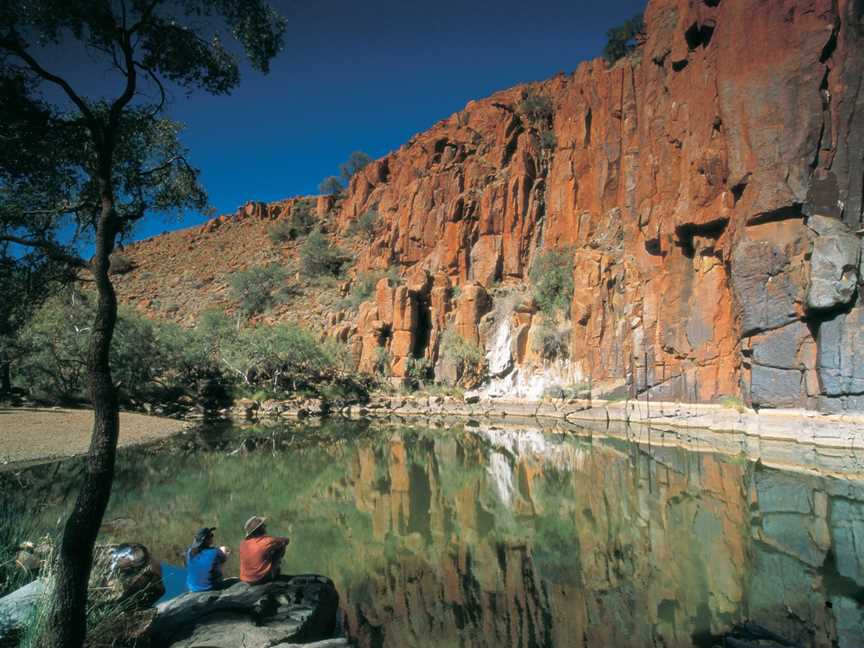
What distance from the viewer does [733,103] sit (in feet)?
85.3

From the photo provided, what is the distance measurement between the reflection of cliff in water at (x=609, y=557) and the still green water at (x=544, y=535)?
0.04 m

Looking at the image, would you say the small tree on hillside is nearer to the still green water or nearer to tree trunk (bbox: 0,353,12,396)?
the still green water

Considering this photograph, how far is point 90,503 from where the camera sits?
441 centimetres

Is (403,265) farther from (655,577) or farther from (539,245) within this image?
(655,577)

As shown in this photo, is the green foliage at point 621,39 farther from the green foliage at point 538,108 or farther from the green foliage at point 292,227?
the green foliage at point 292,227

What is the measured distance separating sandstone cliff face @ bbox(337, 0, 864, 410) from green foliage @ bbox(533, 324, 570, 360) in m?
0.71

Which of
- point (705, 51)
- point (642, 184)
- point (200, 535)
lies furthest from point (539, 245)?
point (200, 535)

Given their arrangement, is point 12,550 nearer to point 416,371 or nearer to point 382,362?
point 416,371

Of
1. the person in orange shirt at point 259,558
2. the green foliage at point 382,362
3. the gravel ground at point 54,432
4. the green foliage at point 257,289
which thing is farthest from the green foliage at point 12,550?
the green foliage at point 257,289

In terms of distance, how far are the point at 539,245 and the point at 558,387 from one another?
1579cm

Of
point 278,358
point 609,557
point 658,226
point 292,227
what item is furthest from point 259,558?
point 292,227

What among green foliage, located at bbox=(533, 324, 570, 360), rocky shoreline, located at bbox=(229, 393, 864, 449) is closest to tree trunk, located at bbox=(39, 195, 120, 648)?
rocky shoreline, located at bbox=(229, 393, 864, 449)

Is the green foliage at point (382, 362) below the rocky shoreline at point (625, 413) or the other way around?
the other way around

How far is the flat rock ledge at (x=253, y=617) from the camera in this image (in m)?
5.03
